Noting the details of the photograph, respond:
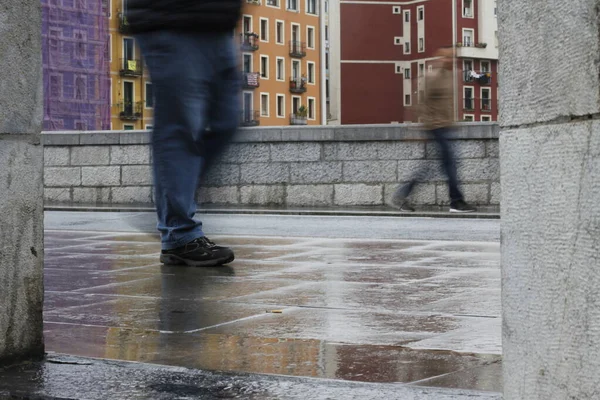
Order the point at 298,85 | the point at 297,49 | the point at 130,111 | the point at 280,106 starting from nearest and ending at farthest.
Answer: the point at 130,111, the point at 280,106, the point at 298,85, the point at 297,49

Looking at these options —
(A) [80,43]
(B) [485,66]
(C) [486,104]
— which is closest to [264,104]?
(B) [485,66]

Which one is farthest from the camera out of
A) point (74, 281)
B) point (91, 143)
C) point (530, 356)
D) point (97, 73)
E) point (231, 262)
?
point (97, 73)

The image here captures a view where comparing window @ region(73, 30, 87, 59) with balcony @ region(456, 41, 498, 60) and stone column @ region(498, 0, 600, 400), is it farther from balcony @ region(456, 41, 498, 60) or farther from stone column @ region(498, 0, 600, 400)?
stone column @ region(498, 0, 600, 400)

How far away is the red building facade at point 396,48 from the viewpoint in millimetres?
105562

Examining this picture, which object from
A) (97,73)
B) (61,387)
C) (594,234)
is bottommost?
(61,387)

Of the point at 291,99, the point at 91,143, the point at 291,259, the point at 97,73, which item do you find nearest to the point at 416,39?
the point at 291,99

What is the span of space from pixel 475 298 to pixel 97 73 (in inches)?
2946

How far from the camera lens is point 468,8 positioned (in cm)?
10619

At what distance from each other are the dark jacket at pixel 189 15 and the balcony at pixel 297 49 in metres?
102

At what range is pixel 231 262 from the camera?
6762 mm

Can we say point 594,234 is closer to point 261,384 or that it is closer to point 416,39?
point 261,384

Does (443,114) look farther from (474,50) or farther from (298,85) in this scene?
(298,85)

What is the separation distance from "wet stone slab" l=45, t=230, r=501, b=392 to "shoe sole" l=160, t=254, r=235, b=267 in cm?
10

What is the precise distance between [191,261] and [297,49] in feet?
337
